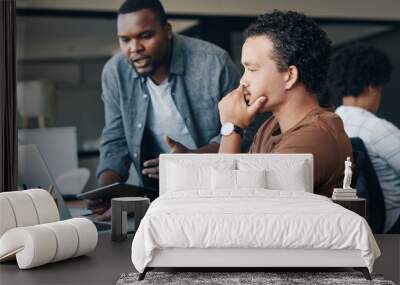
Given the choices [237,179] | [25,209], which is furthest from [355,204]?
[25,209]

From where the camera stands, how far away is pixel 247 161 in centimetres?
688

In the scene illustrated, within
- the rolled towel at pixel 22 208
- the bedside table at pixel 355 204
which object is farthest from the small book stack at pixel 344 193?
the rolled towel at pixel 22 208

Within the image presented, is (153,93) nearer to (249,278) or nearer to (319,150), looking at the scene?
(319,150)

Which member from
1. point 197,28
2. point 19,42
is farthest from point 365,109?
point 19,42

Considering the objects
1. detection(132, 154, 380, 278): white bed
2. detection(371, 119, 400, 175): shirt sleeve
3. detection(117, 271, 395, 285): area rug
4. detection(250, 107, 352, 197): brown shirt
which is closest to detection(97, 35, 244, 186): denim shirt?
detection(250, 107, 352, 197): brown shirt

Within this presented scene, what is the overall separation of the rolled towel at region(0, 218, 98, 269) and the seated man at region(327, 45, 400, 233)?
329cm

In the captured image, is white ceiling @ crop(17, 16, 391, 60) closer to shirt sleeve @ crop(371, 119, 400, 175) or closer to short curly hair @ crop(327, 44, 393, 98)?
short curly hair @ crop(327, 44, 393, 98)

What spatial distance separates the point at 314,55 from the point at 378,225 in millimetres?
1953

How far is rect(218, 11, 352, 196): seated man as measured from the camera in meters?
7.05

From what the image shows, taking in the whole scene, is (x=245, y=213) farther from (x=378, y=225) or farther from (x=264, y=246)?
(x=378, y=225)

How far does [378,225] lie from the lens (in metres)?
7.42

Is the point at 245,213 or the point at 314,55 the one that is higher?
the point at 314,55

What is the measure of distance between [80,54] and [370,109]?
10.5ft

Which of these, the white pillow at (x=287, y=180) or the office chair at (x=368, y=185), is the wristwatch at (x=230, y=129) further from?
the office chair at (x=368, y=185)
